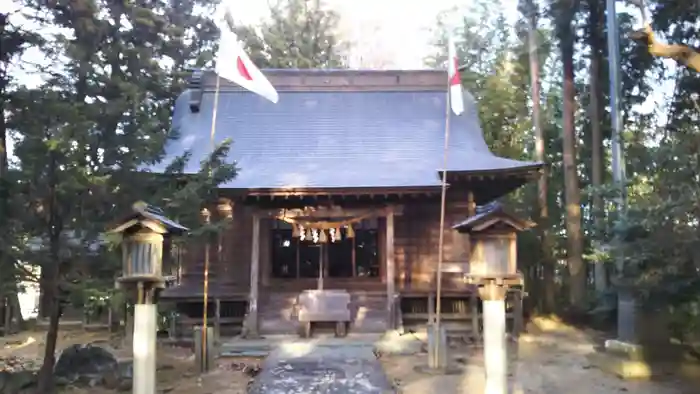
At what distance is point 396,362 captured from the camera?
11.3 metres

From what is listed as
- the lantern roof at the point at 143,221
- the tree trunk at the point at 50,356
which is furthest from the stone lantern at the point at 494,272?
the tree trunk at the point at 50,356

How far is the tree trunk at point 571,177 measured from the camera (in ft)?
57.2

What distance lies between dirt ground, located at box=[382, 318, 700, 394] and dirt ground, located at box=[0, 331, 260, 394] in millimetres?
2733

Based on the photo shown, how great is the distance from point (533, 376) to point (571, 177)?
364 inches

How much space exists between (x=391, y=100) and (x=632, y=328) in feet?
36.6

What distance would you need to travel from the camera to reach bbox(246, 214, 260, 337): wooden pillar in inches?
551

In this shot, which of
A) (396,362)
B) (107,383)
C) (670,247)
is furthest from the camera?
(396,362)

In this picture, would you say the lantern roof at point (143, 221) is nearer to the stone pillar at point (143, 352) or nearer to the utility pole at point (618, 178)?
the stone pillar at point (143, 352)

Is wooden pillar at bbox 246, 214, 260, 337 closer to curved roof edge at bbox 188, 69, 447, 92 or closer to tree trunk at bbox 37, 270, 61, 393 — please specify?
tree trunk at bbox 37, 270, 61, 393

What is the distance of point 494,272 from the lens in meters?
6.46

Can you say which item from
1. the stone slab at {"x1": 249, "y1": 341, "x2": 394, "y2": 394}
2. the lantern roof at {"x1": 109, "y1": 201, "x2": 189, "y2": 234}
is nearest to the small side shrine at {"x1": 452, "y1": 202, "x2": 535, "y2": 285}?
the stone slab at {"x1": 249, "y1": 341, "x2": 394, "y2": 394}

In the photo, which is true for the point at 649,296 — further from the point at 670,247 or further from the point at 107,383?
the point at 107,383

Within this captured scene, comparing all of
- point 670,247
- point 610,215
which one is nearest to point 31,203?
point 670,247

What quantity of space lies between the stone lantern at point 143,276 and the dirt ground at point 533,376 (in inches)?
155
